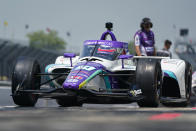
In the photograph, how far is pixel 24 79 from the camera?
711 cm

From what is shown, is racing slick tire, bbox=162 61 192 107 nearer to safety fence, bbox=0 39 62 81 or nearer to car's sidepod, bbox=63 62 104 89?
car's sidepod, bbox=63 62 104 89

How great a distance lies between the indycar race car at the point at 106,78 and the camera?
6605 mm

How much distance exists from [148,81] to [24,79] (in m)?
1.94

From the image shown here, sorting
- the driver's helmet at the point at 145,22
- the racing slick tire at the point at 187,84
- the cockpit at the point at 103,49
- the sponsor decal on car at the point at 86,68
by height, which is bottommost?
the racing slick tire at the point at 187,84

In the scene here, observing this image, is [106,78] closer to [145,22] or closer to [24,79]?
[24,79]

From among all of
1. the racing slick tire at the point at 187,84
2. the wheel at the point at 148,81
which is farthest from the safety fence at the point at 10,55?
the wheel at the point at 148,81

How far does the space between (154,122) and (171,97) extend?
17.7ft

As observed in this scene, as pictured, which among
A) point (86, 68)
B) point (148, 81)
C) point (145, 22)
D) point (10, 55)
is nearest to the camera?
point (148, 81)

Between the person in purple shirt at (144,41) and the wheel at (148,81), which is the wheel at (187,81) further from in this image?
the wheel at (148,81)

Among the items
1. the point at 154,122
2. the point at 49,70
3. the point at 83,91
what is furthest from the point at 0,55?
the point at 154,122

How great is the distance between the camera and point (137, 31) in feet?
30.9

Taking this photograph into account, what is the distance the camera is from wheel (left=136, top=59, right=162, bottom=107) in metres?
6.63

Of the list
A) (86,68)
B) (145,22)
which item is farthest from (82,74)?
(145,22)

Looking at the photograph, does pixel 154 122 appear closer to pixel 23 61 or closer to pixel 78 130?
pixel 78 130
